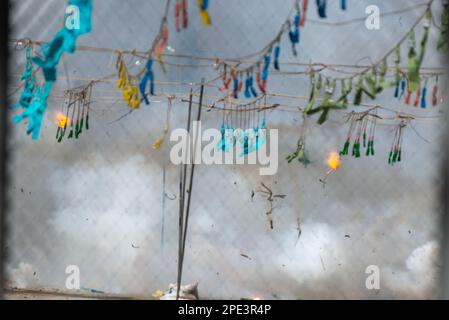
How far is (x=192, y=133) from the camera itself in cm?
276

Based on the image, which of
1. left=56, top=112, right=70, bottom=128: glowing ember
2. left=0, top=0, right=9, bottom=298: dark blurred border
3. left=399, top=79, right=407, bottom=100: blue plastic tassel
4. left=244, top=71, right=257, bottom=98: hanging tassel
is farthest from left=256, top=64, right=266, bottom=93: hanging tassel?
left=0, top=0, right=9, bottom=298: dark blurred border

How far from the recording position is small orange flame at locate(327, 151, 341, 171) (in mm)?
2770

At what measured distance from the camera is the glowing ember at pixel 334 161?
9.09ft

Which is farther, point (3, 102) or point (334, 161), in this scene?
point (334, 161)

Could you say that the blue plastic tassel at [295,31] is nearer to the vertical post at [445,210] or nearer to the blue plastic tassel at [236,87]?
the blue plastic tassel at [236,87]

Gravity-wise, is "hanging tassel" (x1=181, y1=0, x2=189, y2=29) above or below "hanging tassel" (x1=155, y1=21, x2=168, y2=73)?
above

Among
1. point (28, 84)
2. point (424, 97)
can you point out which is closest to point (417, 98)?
point (424, 97)

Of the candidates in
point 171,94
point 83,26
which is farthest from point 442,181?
point 83,26

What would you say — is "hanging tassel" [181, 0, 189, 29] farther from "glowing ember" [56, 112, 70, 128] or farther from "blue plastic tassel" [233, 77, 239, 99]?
"glowing ember" [56, 112, 70, 128]

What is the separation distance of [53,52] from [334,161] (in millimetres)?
1354

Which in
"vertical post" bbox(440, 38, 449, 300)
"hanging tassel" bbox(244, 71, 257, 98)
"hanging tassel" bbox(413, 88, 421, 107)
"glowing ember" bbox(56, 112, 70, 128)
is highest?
"hanging tassel" bbox(244, 71, 257, 98)

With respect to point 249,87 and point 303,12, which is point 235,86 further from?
point 303,12

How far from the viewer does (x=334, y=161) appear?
277 centimetres

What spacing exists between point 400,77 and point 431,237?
73cm
